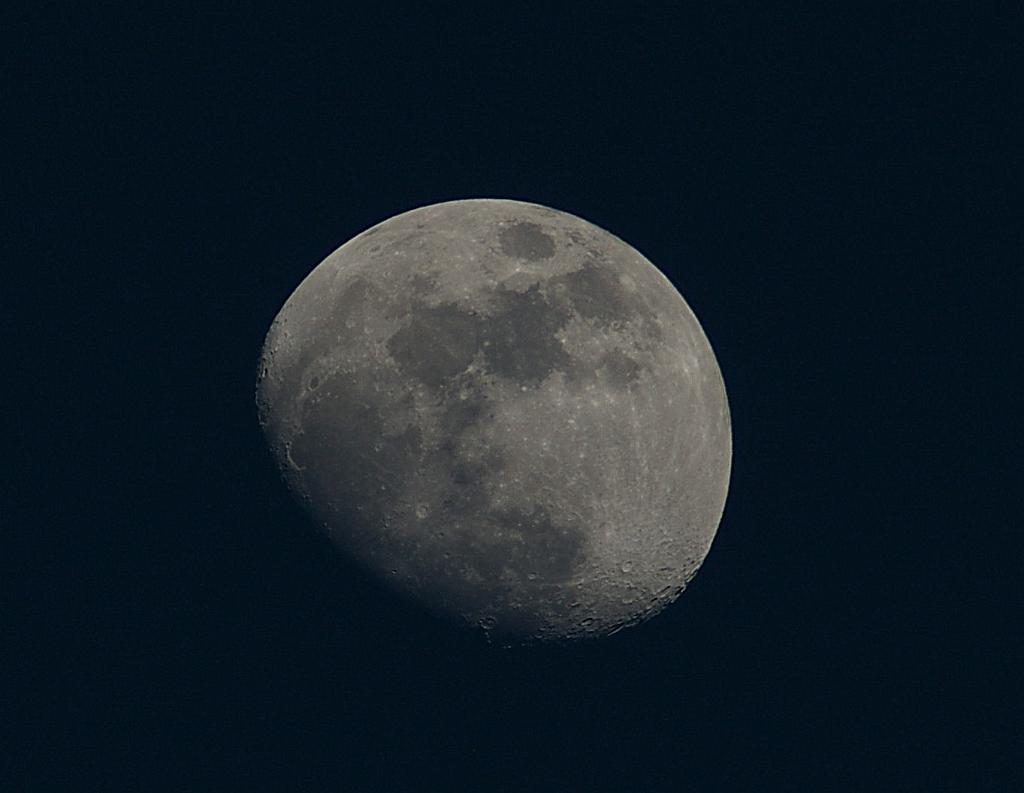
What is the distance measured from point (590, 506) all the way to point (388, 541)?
1247 mm

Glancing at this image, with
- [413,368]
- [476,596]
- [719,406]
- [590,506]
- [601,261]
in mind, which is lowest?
[476,596]

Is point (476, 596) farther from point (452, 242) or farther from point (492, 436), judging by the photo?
point (452, 242)

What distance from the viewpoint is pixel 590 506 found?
704 centimetres

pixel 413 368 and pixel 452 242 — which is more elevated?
pixel 452 242

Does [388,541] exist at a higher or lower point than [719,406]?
lower

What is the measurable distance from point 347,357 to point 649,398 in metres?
1.87

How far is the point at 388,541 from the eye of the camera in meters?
7.12

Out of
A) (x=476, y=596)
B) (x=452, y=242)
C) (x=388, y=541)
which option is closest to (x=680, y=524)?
(x=476, y=596)

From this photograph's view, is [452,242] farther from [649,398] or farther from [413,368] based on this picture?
[649,398]

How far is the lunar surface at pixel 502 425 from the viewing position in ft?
22.7

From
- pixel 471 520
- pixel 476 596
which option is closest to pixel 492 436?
pixel 471 520

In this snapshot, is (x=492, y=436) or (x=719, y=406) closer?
(x=492, y=436)

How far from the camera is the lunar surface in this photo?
6.93 metres

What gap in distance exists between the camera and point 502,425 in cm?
690
